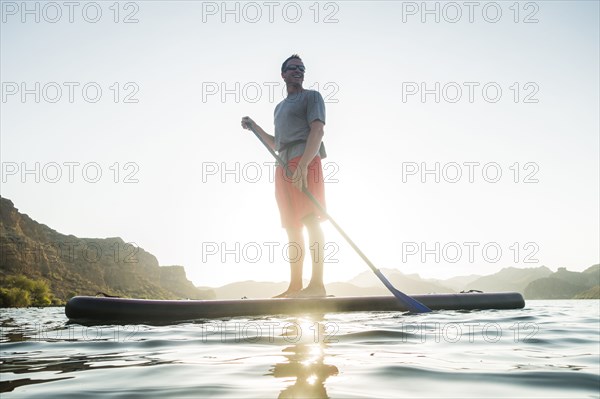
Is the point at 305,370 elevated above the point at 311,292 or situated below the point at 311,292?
above

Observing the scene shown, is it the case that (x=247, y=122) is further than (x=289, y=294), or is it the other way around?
(x=247, y=122)

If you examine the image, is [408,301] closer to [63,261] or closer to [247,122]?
[247,122]

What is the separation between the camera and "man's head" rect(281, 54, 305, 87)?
681 centimetres

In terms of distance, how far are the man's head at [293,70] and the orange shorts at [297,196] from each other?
1.19 meters

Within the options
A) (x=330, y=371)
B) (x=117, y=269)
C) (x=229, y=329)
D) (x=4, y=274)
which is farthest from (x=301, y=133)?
(x=117, y=269)

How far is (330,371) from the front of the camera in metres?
2.30

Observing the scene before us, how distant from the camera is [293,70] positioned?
6.83m

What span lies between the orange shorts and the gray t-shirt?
19cm

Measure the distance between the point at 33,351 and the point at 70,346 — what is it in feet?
0.94

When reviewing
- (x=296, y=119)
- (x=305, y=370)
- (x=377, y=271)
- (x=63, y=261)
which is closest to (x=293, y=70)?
(x=296, y=119)

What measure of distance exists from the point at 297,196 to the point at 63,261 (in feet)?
355

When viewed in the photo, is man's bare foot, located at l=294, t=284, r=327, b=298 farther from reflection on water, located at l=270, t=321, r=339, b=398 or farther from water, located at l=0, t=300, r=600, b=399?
reflection on water, located at l=270, t=321, r=339, b=398

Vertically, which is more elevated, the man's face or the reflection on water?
the man's face

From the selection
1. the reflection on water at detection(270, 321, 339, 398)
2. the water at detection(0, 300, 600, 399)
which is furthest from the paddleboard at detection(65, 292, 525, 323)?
the reflection on water at detection(270, 321, 339, 398)
